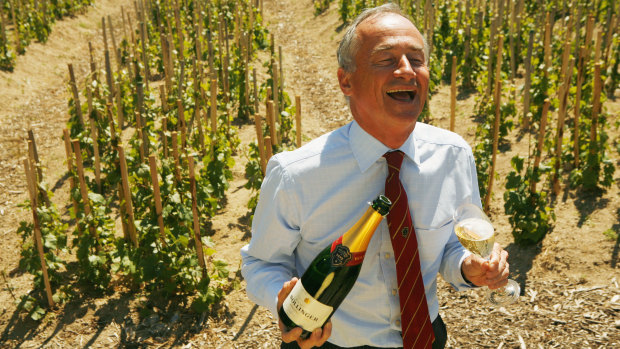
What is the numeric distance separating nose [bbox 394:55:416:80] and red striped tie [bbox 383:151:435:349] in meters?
0.30

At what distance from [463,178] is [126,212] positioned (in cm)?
351

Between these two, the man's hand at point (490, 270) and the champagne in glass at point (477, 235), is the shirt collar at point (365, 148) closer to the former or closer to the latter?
the champagne in glass at point (477, 235)

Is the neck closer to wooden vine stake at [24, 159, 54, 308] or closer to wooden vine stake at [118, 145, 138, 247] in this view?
wooden vine stake at [118, 145, 138, 247]

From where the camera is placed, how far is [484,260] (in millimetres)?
1940

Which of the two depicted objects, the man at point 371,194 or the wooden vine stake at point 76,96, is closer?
the man at point 371,194

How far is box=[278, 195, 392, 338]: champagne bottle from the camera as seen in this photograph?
1.76 m

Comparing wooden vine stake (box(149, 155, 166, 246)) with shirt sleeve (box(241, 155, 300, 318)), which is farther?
wooden vine stake (box(149, 155, 166, 246))

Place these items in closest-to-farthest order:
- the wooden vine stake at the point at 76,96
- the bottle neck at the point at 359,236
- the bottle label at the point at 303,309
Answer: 1. the bottle label at the point at 303,309
2. the bottle neck at the point at 359,236
3. the wooden vine stake at the point at 76,96

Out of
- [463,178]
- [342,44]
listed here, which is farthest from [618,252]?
[342,44]

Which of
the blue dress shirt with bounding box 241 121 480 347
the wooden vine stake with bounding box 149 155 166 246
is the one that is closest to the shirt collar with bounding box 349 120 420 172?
the blue dress shirt with bounding box 241 121 480 347

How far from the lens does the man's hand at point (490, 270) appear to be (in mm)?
1920

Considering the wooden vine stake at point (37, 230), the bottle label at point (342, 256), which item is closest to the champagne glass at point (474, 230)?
the bottle label at point (342, 256)

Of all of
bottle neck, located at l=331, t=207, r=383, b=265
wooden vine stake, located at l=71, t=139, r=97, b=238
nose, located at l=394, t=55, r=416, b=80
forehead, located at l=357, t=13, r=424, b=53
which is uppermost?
forehead, located at l=357, t=13, r=424, b=53


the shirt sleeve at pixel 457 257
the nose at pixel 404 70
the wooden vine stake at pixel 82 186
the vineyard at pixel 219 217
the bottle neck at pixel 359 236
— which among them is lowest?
the vineyard at pixel 219 217
